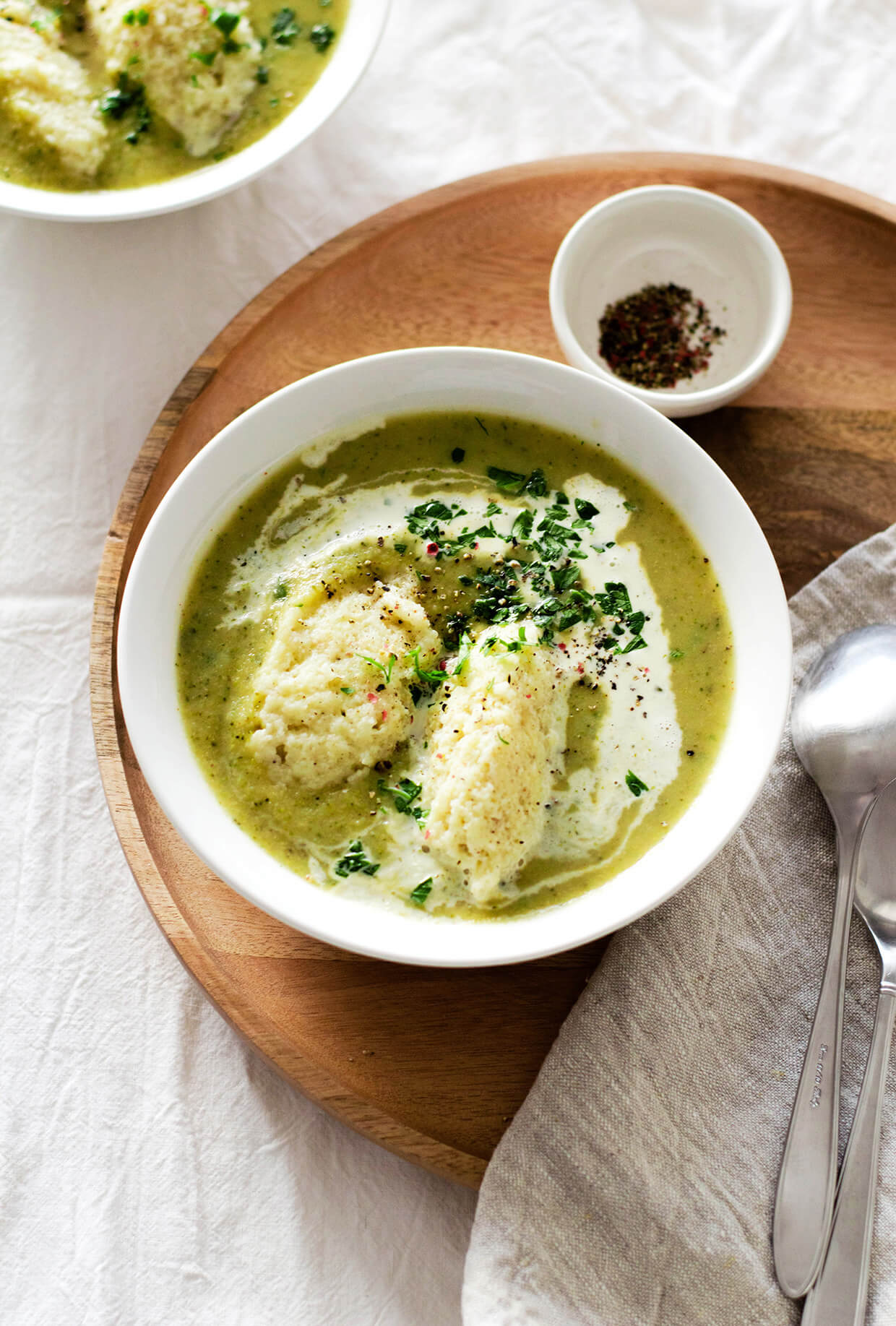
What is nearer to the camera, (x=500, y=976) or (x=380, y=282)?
(x=500, y=976)

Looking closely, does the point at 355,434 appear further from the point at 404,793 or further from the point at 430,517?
the point at 404,793

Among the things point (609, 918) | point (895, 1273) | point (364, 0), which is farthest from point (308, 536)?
point (895, 1273)

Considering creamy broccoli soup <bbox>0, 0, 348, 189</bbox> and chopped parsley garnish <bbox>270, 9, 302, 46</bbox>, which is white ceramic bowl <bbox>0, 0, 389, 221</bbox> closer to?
creamy broccoli soup <bbox>0, 0, 348, 189</bbox>

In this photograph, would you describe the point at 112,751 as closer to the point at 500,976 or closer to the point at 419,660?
the point at 419,660

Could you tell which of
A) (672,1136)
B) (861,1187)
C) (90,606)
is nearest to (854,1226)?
(861,1187)

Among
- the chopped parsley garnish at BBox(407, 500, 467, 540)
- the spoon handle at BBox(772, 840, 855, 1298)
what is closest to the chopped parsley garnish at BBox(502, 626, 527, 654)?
the chopped parsley garnish at BBox(407, 500, 467, 540)

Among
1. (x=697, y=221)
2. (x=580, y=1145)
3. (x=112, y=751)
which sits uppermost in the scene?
(x=697, y=221)
